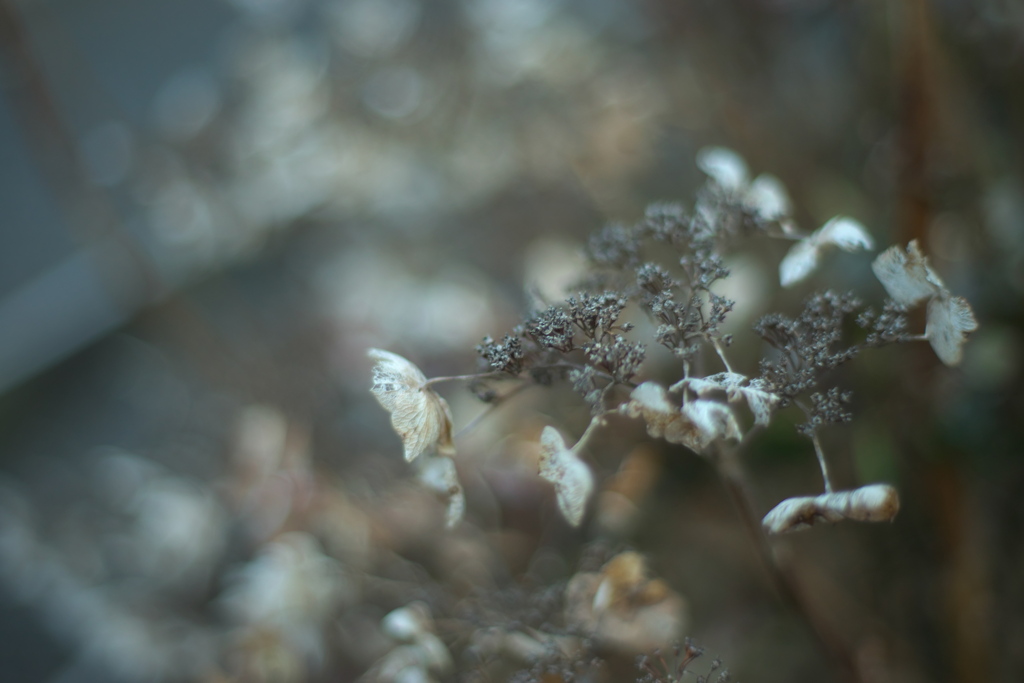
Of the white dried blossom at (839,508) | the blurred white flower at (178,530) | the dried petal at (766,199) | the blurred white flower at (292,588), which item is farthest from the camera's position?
the blurred white flower at (178,530)

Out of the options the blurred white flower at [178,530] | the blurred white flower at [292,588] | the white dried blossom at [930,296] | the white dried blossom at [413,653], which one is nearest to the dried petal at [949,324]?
the white dried blossom at [930,296]

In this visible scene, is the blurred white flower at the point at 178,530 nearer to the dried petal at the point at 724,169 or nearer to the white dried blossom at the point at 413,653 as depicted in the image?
the white dried blossom at the point at 413,653

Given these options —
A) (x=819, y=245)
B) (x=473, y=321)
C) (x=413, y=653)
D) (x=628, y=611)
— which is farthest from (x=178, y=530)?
(x=819, y=245)

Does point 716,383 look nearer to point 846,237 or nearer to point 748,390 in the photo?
point 748,390

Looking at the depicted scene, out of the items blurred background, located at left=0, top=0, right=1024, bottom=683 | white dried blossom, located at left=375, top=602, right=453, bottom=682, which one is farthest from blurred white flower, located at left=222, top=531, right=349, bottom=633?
white dried blossom, located at left=375, top=602, right=453, bottom=682

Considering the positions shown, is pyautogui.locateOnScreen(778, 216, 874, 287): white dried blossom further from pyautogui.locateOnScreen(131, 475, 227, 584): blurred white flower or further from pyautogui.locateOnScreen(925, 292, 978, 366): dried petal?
pyautogui.locateOnScreen(131, 475, 227, 584): blurred white flower

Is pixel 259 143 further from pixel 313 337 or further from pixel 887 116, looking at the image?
pixel 887 116
